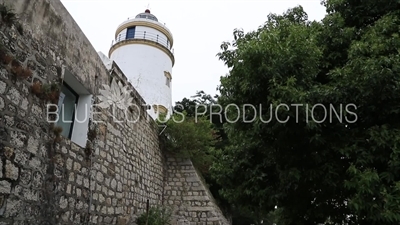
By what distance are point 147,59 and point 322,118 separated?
12065 mm

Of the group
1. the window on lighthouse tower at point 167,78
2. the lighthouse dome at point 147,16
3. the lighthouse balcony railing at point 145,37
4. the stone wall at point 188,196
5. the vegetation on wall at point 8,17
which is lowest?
the stone wall at point 188,196

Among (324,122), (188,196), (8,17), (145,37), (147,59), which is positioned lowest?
(188,196)

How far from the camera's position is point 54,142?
3.48 m

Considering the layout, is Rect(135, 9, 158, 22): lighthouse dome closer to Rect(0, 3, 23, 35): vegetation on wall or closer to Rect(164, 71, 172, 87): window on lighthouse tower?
Rect(164, 71, 172, 87): window on lighthouse tower

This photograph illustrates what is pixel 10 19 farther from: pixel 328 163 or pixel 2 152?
pixel 328 163

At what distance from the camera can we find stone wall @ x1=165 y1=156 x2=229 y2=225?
870 cm

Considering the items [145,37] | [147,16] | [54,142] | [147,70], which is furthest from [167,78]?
[54,142]

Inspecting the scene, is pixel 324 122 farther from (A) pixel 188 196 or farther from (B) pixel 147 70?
(B) pixel 147 70

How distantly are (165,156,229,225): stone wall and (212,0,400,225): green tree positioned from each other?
15.2 ft

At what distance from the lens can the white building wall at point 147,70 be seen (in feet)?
46.3

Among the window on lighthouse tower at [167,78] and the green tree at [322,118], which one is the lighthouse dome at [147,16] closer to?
the window on lighthouse tower at [167,78]

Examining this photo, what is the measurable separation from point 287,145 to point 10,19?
3.27 m

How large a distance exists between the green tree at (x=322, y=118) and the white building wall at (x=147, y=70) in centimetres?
1013

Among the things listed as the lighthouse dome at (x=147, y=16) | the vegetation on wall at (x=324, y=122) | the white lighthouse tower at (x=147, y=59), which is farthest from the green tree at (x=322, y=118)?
the lighthouse dome at (x=147, y=16)
